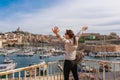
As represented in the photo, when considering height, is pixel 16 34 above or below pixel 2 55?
above

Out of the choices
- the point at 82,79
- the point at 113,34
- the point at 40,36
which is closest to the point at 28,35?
the point at 40,36

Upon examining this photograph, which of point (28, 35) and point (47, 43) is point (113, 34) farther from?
point (28, 35)

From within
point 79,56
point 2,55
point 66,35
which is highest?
point 66,35

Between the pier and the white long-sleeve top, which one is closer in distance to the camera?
the white long-sleeve top

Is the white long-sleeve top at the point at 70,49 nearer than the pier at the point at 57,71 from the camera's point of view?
Yes

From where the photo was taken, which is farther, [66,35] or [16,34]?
[16,34]

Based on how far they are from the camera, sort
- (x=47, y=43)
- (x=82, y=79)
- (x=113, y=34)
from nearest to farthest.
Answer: (x=82, y=79), (x=47, y=43), (x=113, y=34)

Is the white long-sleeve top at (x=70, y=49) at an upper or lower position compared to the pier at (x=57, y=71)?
upper

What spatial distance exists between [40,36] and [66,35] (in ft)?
484

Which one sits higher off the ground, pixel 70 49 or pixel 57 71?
pixel 70 49

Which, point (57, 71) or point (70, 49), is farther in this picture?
point (57, 71)

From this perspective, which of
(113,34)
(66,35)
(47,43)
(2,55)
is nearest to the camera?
(66,35)

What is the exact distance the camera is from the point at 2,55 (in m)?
103

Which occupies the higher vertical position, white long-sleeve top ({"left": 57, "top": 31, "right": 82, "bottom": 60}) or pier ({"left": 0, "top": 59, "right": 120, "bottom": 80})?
white long-sleeve top ({"left": 57, "top": 31, "right": 82, "bottom": 60})
